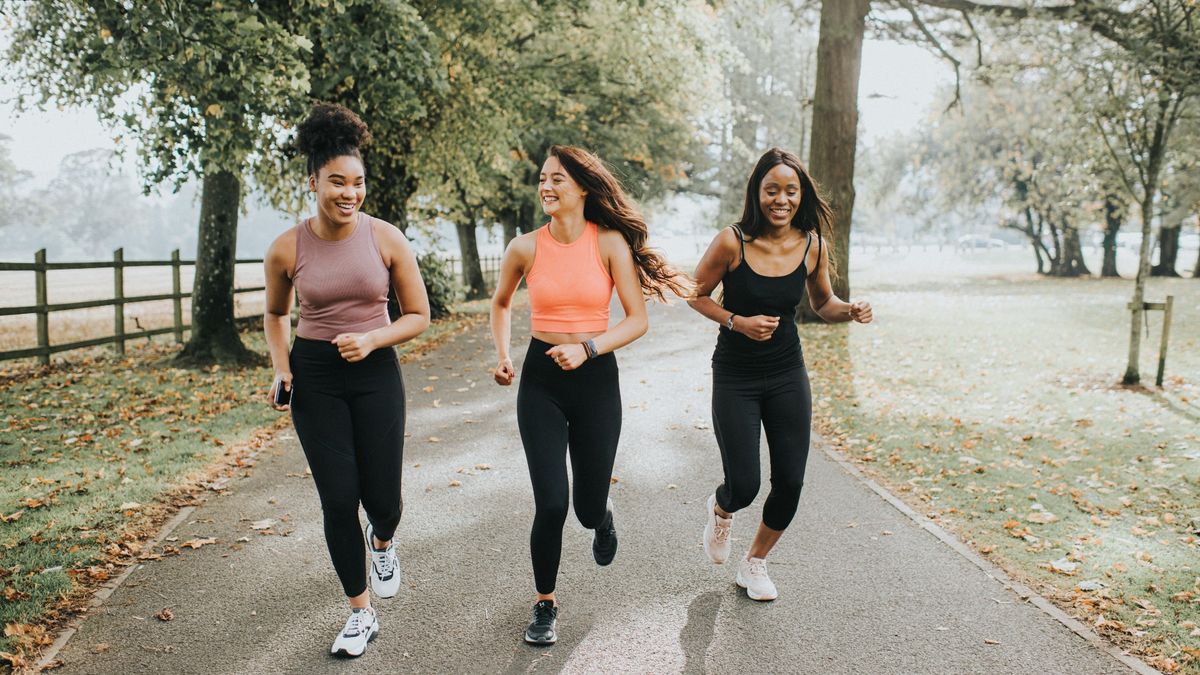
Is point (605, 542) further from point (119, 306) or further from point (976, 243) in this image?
point (976, 243)

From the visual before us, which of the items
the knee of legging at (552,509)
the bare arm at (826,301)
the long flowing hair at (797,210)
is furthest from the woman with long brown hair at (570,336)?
the bare arm at (826,301)

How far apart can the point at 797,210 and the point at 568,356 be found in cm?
157

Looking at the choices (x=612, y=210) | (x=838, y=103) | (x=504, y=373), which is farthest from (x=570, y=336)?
(x=838, y=103)

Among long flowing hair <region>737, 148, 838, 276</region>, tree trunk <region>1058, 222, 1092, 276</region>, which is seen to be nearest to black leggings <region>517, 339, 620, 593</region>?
long flowing hair <region>737, 148, 838, 276</region>

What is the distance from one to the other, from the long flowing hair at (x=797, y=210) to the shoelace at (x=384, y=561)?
237cm

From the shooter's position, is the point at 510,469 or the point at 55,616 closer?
Result: the point at 55,616

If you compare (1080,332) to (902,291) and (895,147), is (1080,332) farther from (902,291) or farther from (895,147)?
(895,147)

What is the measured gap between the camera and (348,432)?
3686 millimetres

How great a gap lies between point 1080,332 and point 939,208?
1056 inches

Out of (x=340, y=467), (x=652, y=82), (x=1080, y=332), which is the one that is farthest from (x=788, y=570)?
(x=652, y=82)

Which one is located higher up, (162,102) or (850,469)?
(162,102)

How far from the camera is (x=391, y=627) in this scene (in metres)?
4.04

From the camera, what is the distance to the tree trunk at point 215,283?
12.7m

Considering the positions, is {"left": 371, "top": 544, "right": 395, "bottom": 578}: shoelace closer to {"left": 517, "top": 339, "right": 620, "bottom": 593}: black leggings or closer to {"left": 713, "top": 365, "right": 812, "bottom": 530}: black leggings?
{"left": 517, "top": 339, "right": 620, "bottom": 593}: black leggings
